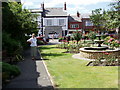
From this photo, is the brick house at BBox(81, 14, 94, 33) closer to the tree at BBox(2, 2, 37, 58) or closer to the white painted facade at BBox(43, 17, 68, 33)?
the white painted facade at BBox(43, 17, 68, 33)

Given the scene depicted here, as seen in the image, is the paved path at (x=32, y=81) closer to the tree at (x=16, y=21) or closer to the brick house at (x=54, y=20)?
the tree at (x=16, y=21)

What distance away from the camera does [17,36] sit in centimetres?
1809

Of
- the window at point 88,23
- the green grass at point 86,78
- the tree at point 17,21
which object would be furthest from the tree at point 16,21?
the window at point 88,23

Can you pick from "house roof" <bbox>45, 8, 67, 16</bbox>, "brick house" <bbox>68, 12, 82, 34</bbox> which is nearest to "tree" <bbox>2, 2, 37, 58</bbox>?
"house roof" <bbox>45, 8, 67, 16</bbox>

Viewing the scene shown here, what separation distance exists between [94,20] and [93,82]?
53.7 m

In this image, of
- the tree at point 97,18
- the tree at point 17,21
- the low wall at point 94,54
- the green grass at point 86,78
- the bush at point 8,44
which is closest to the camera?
the green grass at point 86,78

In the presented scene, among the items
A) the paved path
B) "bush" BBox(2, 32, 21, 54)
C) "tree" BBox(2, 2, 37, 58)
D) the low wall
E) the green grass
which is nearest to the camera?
the paved path

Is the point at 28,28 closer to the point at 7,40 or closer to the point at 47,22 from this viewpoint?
the point at 7,40

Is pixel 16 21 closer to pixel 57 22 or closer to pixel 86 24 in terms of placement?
pixel 57 22

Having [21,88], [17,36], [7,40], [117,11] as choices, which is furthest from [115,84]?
[117,11]

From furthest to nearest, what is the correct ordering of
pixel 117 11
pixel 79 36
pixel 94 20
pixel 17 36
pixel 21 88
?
pixel 94 20 < pixel 79 36 < pixel 117 11 < pixel 17 36 < pixel 21 88

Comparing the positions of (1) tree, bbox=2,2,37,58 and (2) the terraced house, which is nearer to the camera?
(1) tree, bbox=2,2,37,58

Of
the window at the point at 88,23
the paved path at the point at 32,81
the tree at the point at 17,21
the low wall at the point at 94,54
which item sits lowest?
the paved path at the point at 32,81

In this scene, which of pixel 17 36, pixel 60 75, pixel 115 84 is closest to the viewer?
pixel 115 84
